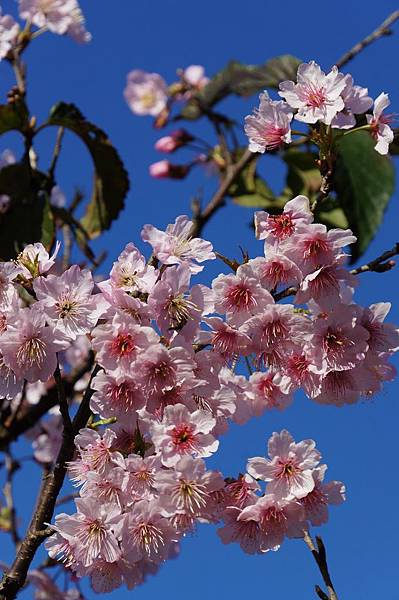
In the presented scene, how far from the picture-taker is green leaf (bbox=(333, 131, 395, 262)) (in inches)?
85.3

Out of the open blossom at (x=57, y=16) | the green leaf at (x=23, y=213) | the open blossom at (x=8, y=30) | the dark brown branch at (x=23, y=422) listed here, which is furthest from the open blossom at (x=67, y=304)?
the open blossom at (x=57, y=16)

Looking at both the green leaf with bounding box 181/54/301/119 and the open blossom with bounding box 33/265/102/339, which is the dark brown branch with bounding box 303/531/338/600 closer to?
the open blossom with bounding box 33/265/102/339

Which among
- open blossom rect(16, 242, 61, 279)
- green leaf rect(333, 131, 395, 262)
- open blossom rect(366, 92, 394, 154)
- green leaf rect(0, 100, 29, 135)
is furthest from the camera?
green leaf rect(333, 131, 395, 262)

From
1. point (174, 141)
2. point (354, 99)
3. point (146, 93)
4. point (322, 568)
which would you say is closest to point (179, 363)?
point (322, 568)

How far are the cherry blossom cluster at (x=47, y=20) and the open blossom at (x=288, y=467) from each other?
1496 millimetres

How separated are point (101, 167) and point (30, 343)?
1158 mm

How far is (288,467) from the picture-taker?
1.13m

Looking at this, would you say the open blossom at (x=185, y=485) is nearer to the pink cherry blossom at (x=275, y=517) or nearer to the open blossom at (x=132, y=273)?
the pink cherry blossom at (x=275, y=517)

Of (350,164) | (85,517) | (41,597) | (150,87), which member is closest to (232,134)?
(350,164)

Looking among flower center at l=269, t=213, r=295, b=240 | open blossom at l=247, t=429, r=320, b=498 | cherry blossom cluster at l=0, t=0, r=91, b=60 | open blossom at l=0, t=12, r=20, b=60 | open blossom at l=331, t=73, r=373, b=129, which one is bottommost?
open blossom at l=247, t=429, r=320, b=498

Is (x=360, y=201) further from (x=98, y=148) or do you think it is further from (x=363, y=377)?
(x=363, y=377)

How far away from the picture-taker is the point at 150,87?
3926 millimetres

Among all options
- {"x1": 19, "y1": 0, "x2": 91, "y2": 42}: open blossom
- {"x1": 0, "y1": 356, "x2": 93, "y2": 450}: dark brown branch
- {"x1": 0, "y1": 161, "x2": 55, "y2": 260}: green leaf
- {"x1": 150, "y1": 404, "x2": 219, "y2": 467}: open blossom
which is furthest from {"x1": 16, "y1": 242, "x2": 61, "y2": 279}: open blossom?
{"x1": 19, "y1": 0, "x2": 91, "y2": 42}: open blossom

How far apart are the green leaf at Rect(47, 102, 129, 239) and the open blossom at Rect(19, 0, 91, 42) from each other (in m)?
0.41
